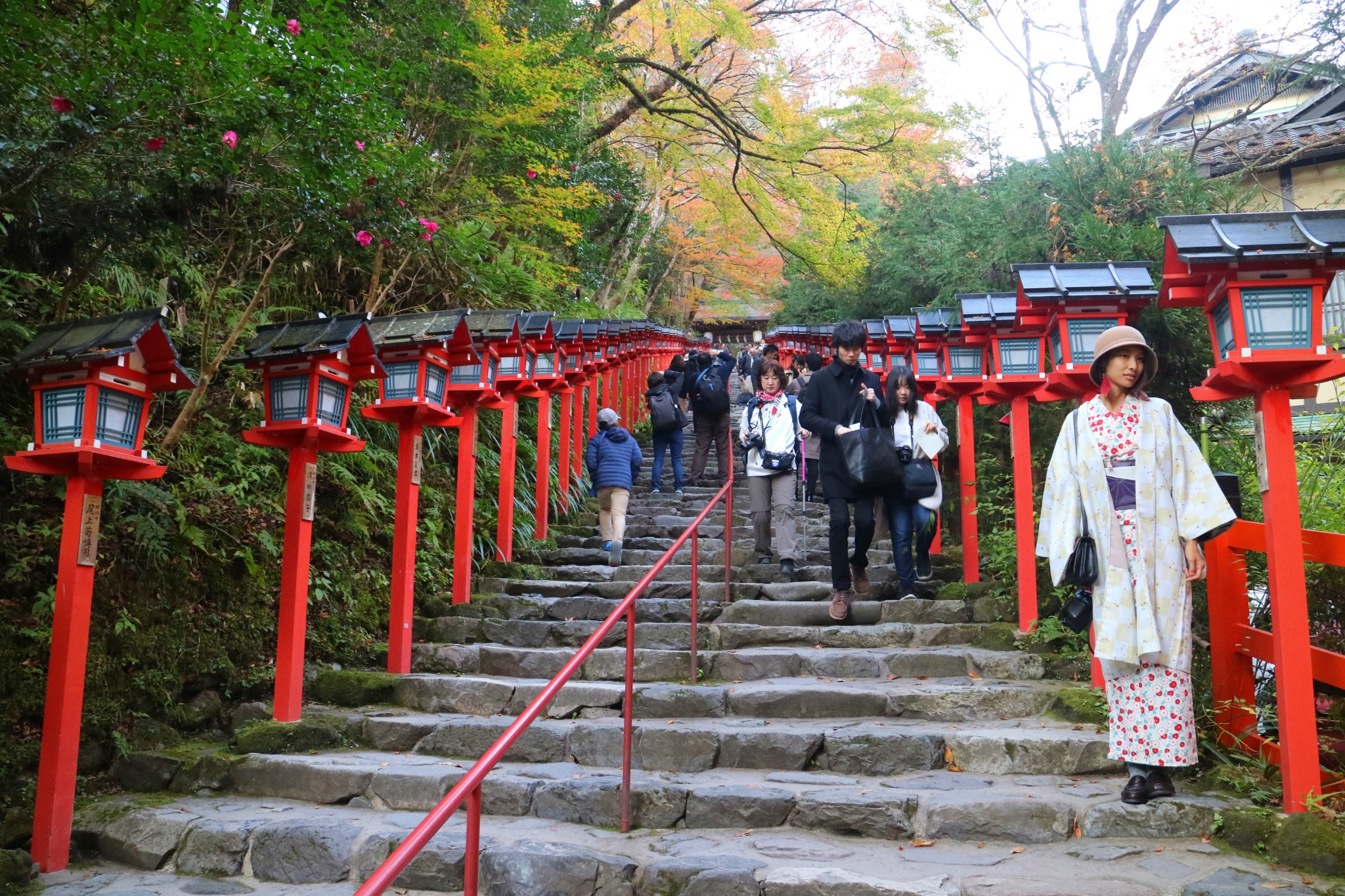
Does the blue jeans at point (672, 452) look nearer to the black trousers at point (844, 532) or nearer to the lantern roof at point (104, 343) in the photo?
the black trousers at point (844, 532)

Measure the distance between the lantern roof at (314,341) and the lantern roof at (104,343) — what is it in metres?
0.68

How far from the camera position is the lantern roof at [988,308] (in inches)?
267

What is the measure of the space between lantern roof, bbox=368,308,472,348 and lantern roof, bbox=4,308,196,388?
1.68 m

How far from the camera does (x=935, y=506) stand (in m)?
7.32

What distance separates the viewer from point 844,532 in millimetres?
6844

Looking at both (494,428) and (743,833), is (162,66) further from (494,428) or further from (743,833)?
(494,428)

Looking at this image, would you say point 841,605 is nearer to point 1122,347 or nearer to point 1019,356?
point 1019,356

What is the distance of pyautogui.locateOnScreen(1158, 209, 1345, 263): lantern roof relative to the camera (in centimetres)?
380

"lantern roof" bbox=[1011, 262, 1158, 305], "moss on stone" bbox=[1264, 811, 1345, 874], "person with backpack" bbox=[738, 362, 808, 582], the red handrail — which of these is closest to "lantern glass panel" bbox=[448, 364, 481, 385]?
"person with backpack" bbox=[738, 362, 808, 582]

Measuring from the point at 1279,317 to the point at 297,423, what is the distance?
4.80 m

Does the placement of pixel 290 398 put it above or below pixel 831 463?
above

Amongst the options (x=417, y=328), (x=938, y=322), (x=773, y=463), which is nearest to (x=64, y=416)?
(x=417, y=328)

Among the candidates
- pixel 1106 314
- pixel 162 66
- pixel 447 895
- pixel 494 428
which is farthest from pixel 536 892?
pixel 494 428

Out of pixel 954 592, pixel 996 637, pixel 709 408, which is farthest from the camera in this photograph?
pixel 709 408
